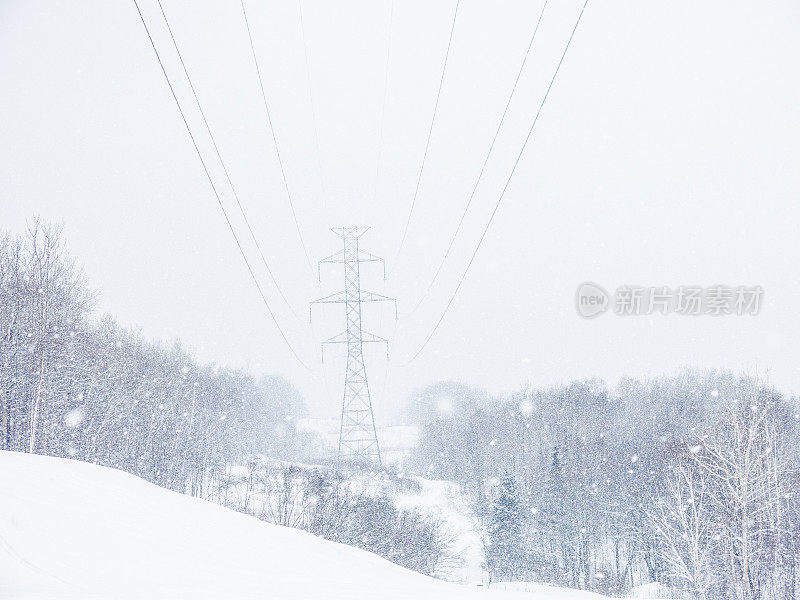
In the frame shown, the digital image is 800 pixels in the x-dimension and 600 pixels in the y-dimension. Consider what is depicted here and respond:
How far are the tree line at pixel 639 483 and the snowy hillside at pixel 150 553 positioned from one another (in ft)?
63.4

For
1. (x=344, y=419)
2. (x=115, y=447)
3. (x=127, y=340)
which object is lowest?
(x=115, y=447)

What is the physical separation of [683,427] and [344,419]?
41206mm

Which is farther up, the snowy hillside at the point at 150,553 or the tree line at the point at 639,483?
the snowy hillside at the point at 150,553

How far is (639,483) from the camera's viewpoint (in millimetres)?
47062

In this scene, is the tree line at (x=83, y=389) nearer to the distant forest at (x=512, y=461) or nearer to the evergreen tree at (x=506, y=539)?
the distant forest at (x=512, y=461)

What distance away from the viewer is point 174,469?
4719 centimetres

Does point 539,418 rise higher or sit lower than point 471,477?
higher

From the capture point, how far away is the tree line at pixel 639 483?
23.8 meters

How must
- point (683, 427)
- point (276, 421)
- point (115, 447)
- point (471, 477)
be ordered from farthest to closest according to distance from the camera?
point (276, 421)
point (471, 477)
point (683, 427)
point (115, 447)

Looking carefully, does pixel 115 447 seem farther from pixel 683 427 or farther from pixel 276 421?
pixel 276 421

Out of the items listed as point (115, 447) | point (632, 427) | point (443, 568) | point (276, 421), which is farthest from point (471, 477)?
point (276, 421)

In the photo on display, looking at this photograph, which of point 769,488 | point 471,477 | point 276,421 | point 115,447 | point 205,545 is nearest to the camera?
point 205,545

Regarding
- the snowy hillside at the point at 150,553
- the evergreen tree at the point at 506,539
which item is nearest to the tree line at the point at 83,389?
the snowy hillside at the point at 150,553

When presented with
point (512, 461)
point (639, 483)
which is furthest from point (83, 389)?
point (512, 461)
